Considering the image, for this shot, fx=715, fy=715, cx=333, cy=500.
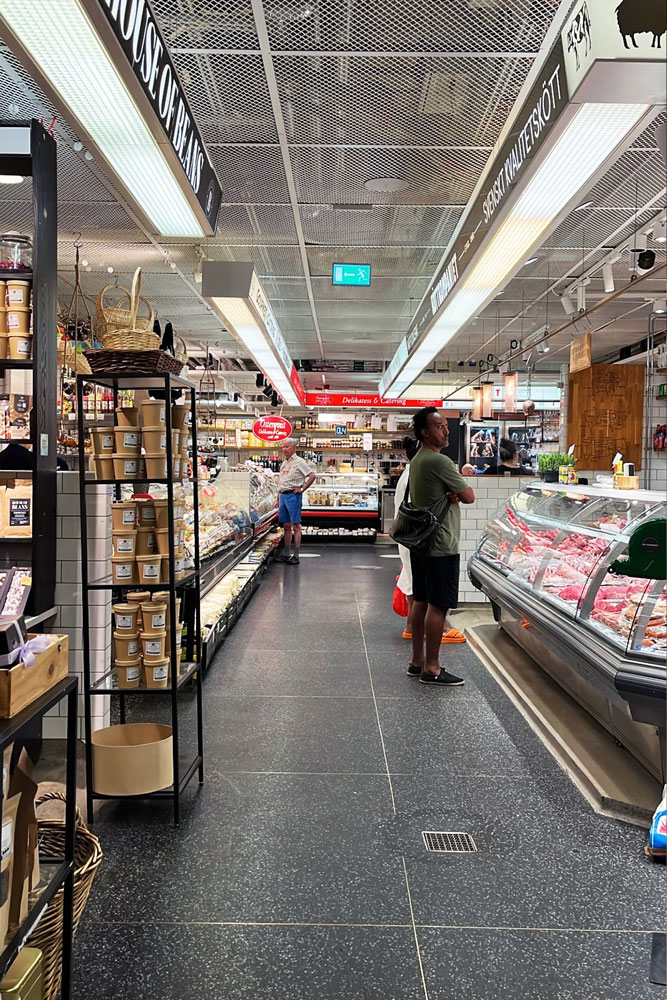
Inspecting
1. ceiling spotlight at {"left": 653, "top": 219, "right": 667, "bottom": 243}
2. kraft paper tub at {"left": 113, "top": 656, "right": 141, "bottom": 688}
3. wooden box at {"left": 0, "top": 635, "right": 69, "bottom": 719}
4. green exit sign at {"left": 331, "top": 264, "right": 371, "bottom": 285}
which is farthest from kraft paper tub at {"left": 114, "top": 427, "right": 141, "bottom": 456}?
ceiling spotlight at {"left": 653, "top": 219, "right": 667, "bottom": 243}

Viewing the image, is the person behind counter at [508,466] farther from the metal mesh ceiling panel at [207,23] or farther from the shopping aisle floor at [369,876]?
the metal mesh ceiling panel at [207,23]

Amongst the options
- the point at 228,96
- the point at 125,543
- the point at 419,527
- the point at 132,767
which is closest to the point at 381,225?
the point at 228,96

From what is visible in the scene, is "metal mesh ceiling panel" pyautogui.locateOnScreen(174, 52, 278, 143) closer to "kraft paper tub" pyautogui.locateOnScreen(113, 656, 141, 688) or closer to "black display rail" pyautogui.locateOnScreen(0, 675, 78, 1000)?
"kraft paper tub" pyautogui.locateOnScreen(113, 656, 141, 688)

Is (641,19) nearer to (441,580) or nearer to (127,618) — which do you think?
(127,618)

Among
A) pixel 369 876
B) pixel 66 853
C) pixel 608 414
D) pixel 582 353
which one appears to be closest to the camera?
pixel 66 853

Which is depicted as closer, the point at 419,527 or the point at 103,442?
the point at 103,442

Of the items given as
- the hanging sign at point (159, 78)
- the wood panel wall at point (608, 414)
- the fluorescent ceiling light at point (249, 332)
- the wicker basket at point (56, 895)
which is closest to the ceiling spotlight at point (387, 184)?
the fluorescent ceiling light at point (249, 332)

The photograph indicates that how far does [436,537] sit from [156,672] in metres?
2.41

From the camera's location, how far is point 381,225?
22.2 ft

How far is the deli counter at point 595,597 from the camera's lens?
10.7 feet

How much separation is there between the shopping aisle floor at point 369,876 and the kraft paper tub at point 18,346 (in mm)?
2168

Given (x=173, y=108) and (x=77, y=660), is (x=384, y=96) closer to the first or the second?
(x=173, y=108)

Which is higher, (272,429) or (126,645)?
(272,429)

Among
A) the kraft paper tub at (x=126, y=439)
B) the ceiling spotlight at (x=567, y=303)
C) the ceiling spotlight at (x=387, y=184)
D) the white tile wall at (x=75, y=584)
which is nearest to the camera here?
the kraft paper tub at (x=126, y=439)
